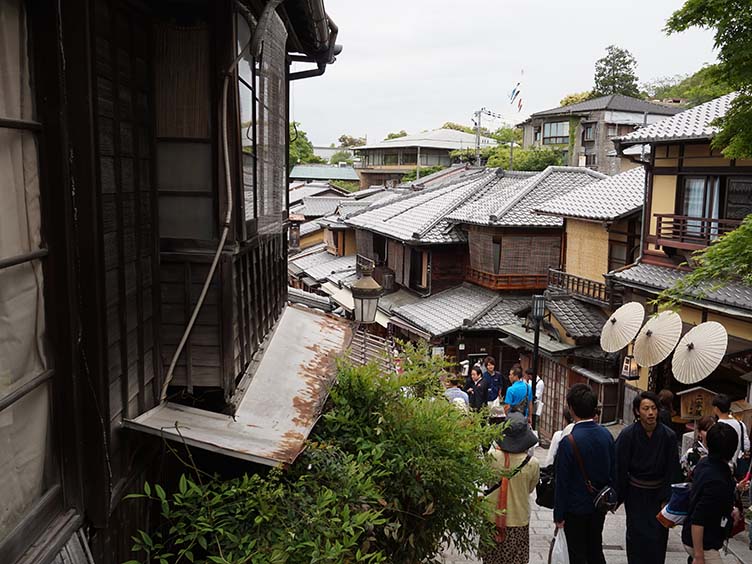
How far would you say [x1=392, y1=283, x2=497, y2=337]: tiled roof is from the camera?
2480 centimetres

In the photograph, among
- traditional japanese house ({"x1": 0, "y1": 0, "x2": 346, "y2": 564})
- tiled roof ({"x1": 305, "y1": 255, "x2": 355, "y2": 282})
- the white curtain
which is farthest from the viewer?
tiled roof ({"x1": 305, "y1": 255, "x2": 355, "y2": 282})

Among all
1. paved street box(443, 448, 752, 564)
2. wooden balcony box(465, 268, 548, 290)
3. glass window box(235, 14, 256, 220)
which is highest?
glass window box(235, 14, 256, 220)

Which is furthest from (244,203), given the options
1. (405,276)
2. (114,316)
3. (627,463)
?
(405,276)

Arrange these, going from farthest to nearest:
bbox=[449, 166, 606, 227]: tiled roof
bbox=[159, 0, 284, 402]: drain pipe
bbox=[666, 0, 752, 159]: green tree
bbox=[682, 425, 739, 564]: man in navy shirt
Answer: bbox=[449, 166, 606, 227]: tiled roof, bbox=[666, 0, 752, 159]: green tree, bbox=[682, 425, 739, 564]: man in navy shirt, bbox=[159, 0, 284, 402]: drain pipe

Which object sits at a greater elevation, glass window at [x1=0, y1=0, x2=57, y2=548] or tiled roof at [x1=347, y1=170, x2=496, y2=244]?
glass window at [x1=0, y1=0, x2=57, y2=548]

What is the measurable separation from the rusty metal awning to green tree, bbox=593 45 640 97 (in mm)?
65918

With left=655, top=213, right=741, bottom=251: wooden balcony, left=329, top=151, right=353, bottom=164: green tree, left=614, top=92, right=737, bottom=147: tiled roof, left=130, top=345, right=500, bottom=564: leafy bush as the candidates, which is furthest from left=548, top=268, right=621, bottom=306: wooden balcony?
left=329, top=151, right=353, bottom=164: green tree

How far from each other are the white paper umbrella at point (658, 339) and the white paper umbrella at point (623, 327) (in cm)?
30

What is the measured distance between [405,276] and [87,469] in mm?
26665

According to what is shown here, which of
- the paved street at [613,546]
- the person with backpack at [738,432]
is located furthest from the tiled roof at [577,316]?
the paved street at [613,546]

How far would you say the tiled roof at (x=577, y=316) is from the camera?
2088cm

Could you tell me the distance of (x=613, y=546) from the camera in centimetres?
858

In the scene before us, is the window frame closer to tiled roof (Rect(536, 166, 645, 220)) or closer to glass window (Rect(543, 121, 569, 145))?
tiled roof (Rect(536, 166, 645, 220))

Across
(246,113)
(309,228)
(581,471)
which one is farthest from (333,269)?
(246,113)
